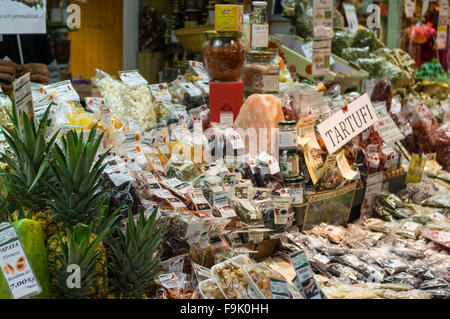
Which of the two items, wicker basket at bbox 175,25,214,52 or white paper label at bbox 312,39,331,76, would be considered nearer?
white paper label at bbox 312,39,331,76

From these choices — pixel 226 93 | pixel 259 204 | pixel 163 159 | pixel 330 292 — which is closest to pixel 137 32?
pixel 226 93

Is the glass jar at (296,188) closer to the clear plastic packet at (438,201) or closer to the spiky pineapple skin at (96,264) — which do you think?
the clear plastic packet at (438,201)

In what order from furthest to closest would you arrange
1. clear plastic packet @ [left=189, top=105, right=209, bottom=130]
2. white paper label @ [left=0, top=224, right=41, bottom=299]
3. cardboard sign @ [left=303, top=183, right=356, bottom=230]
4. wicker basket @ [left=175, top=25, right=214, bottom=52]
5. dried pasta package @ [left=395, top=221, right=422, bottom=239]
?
wicker basket @ [left=175, top=25, right=214, bottom=52] < clear plastic packet @ [left=189, top=105, right=209, bottom=130] < dried pasta package @ [left=395, top=221, right=422, bottom=239] < cardboard sign @ [left=303, top=183, right=356, bottom=230] < white paper label @ [left=0, top=224, right=41, bottom=299]

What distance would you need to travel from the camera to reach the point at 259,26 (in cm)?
285

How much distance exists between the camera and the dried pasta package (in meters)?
2.61

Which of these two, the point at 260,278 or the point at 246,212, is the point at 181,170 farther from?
the point at 260,278

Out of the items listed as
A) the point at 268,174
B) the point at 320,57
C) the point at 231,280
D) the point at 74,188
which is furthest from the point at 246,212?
the point at 320,57

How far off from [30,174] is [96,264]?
309 millimetres

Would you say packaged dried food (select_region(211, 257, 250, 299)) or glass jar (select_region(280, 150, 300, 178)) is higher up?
glass jar (select_region(280, 150, 300, 178))

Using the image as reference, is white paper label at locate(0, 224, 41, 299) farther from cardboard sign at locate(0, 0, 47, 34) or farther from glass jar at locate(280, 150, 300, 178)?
cardboard sign at locate(0, 0, 47, 34)

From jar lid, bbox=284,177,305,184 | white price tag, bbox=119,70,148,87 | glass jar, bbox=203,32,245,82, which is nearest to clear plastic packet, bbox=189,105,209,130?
glass jar, bbox=203,32,245,82

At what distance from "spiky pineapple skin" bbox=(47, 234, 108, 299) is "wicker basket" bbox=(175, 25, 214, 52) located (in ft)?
9.23

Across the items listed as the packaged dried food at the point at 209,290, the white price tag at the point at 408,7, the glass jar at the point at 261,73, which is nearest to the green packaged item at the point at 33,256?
the packaged dried food at the point at 209,290
